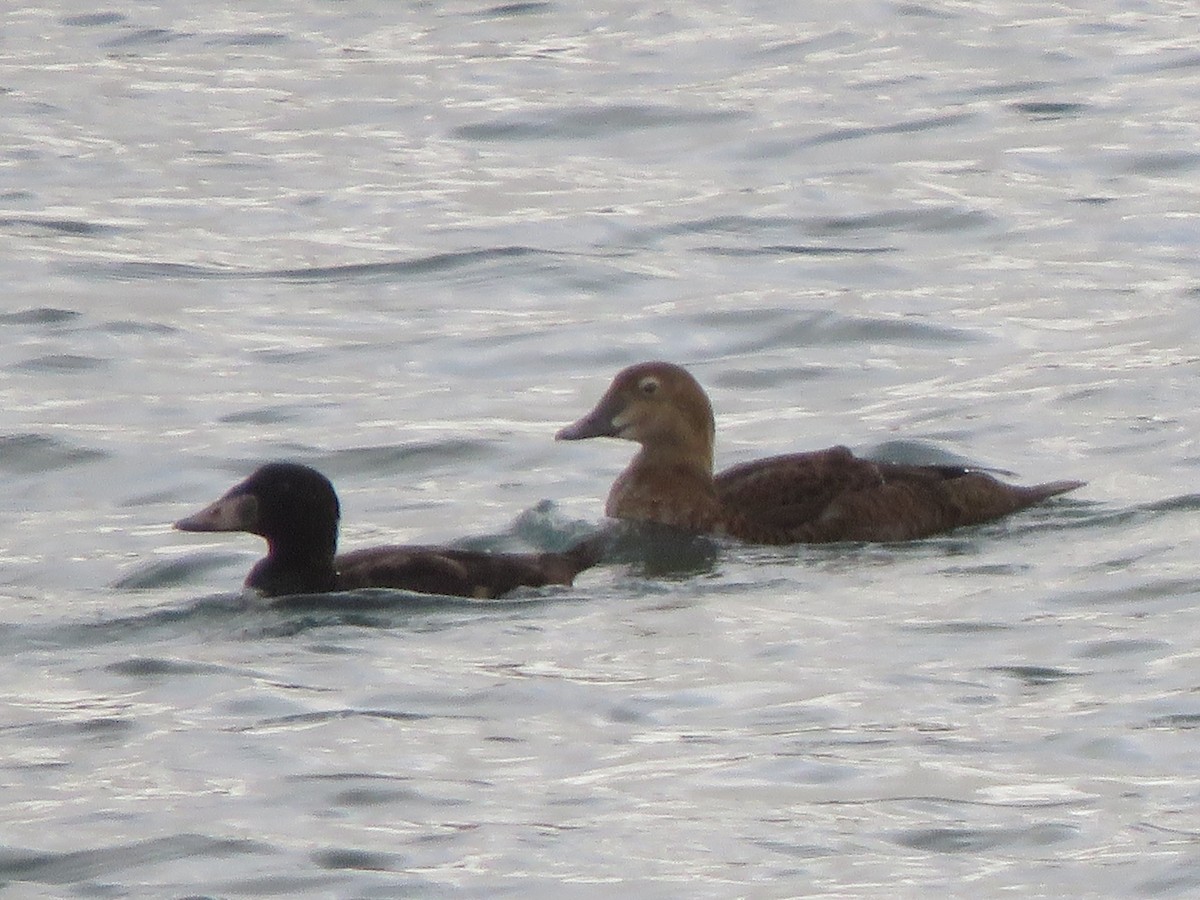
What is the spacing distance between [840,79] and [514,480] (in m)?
10.5

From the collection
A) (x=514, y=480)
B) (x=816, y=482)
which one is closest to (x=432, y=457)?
(x=514, y=480)

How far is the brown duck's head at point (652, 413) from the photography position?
12.6 m

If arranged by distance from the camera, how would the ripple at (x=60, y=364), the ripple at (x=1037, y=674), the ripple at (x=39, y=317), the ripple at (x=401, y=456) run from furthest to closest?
the ripple at (x=39, y=317)
the ripple at (x=60, y=364)
the ripple at (x=401, y=456)
the ripple at (x=1037, y=674)

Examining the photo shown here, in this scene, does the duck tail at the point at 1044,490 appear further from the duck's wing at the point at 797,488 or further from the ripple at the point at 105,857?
the ripple at the point at 105,857

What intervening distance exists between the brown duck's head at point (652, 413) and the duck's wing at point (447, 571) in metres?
1.39

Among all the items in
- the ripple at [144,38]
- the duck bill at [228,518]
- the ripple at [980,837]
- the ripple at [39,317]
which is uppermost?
the ripple at [144,38]

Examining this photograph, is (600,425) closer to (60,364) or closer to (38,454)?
(38,454)

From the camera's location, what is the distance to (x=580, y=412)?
1481cm

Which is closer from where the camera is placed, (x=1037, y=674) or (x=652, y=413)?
(x=1037, y=674)

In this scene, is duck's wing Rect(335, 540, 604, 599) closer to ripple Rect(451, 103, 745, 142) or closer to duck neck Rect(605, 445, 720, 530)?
duck neck Rect(605, 445, 720, 530)

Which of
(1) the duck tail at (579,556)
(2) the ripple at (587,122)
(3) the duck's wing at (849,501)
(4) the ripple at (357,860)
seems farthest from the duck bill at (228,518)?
(2) the ripple at (587,122)

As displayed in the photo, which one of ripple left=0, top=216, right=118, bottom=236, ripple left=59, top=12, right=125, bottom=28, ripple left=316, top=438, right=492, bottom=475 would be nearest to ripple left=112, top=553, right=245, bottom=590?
ripple left=316, top=438, right=492, bottom=475

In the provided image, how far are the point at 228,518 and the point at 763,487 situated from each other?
2249mm

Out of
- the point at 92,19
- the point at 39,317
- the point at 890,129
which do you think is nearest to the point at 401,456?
the point at 39,317
